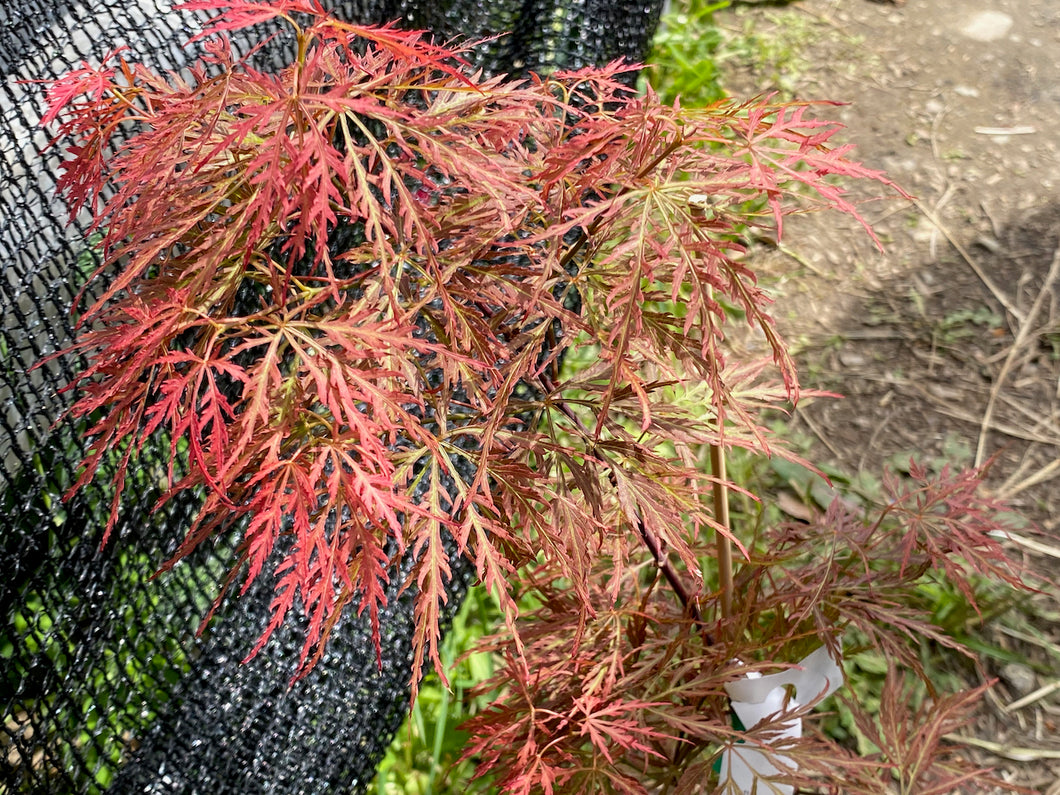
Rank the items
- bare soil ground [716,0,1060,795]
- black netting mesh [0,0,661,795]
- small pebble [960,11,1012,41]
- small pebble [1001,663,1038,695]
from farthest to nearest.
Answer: small pebble [960,11,1012,41] → bare soil ground [716,0,1060,795] → small pebble [1001,663,1038,695] → black netting mesh [0,0,661,795]

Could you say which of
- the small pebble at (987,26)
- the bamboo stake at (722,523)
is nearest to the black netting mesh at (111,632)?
the bamboo stake at (722,523)

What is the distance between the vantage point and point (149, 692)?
126cm

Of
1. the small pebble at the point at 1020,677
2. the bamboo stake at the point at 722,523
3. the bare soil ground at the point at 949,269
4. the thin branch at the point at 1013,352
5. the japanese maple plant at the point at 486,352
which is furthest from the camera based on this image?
the thin branch at the point at 1013,352

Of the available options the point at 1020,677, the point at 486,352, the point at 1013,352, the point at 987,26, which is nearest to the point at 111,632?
the point at 486,352

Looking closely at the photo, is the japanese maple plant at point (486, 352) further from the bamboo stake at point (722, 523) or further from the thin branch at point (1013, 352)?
the thin branch at point (1013, 352)

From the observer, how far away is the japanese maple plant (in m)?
0.63

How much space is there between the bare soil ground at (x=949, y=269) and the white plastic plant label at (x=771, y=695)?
22.5 inches

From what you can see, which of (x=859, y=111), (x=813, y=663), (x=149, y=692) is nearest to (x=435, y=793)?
(x=149, y=692)

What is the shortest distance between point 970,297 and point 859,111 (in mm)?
699

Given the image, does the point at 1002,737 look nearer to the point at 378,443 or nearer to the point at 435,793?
the point at 435,793

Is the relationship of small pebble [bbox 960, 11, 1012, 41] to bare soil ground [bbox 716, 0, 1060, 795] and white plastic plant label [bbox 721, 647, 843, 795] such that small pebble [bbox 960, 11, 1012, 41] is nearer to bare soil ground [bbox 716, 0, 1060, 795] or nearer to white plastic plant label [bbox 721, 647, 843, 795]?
bare soil ground [bbox 716, 0, 1060, 795]

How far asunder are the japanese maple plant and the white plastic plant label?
0.10 feet

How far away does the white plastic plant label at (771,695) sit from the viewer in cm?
94

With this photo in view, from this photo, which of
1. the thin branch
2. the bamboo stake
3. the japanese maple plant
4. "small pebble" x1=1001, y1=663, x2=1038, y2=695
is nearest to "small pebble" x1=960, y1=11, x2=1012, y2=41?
the thin branch
